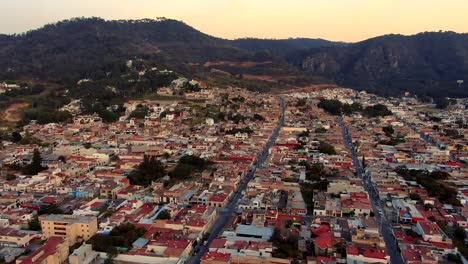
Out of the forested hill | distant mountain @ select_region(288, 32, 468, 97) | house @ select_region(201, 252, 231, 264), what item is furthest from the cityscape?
distant mountain @ select_region(288, 32, 468, 97)

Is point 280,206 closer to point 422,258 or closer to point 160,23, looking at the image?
point 422,258

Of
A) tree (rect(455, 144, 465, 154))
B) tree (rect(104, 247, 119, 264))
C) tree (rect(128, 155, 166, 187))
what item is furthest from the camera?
tree (rect(455, 144, 465, 154))

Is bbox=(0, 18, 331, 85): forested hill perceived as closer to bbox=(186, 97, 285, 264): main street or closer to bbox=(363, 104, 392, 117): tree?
bbox=(363, 104, 392, 117): tree

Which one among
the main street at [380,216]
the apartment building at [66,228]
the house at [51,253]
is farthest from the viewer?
the apartment building at [66,228]

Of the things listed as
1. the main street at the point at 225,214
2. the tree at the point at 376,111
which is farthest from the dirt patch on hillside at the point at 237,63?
the main street at the point at 225,214

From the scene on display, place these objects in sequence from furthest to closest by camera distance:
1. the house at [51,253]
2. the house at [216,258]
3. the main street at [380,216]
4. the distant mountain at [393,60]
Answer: the distant mountain at [393,60] < the main street at [380,216] < the house at [216,258] < the house at [51,253]

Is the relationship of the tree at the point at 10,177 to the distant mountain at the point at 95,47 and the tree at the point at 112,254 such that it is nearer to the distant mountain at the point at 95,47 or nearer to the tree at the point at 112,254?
the tree at the point at 112,254

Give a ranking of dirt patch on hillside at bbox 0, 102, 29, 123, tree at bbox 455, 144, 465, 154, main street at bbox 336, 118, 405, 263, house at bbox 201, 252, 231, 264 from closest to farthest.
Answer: house at bbox 201, 252, 231, 264, main street at bbox 336, 118, 405, 263, tree at bbox 455, 144, 465, 154, dirt patch on hillside at bbox 0, 102, 29, 123

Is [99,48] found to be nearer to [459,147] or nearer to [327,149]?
[327,149]
